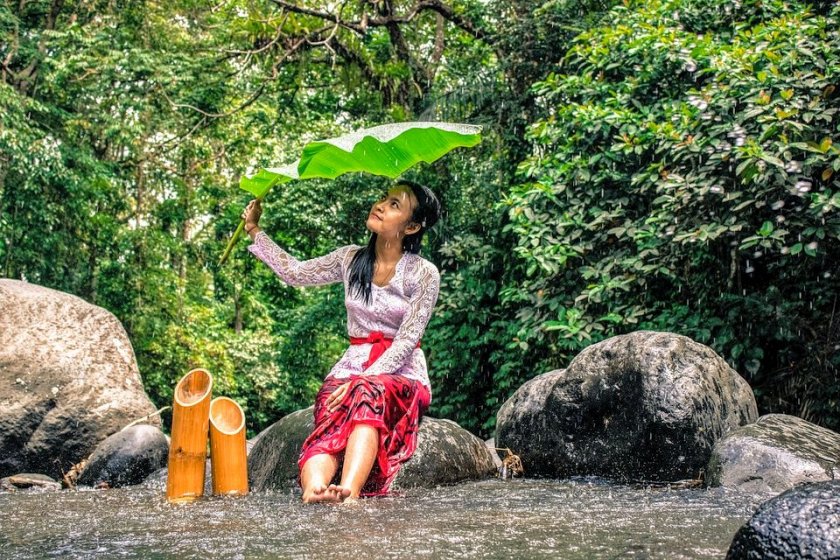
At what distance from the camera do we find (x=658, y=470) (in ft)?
19.5

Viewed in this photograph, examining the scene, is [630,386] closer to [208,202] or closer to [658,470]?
[658,470]

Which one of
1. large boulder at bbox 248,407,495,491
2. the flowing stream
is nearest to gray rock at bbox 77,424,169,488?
large boulder at bbox 248,407,495,491

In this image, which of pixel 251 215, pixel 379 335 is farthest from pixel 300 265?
pixel 379 335

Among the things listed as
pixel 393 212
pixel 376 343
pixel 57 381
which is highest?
pixel 393 212

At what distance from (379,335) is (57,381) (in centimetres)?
445

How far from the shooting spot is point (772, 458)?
16.6 ft

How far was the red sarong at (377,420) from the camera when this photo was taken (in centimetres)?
468

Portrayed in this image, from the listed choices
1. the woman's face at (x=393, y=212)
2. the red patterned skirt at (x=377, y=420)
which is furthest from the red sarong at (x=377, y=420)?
the woman's face at (x=393, y=212)

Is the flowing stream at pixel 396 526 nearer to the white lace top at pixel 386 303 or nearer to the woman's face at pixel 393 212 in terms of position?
the white lace top at pixel 386 303

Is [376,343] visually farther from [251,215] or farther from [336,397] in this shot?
[251,215]

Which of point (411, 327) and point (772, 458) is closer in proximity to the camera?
point (411, 327)

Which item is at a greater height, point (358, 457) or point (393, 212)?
point (393, 212)

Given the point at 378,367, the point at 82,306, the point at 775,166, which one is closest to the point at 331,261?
the point at 378,367

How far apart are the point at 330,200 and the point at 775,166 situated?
30.8 feet
